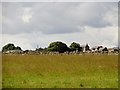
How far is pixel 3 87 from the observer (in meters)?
17.7

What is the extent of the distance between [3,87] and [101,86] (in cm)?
499

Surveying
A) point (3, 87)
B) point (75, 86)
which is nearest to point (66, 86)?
point (75, 86)

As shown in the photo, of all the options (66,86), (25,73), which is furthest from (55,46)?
(66,86)

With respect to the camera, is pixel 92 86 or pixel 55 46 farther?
pixel 55 46

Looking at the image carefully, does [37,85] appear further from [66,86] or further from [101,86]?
[101,86]

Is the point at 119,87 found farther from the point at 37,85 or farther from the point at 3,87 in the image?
the point at 3,87

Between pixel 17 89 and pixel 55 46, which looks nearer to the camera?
pixel 17 89

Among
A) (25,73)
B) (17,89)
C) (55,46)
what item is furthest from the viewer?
(55,46)

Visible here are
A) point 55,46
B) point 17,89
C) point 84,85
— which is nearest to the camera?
point 17,89

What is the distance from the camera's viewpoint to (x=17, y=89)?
1723cm

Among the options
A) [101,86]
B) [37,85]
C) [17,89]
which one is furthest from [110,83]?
[17,89]

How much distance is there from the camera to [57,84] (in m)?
18.9

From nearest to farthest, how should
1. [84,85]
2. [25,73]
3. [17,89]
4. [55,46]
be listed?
[17,89]
[84,85]
[25,73]
[55,46]

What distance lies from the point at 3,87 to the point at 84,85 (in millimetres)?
4186
